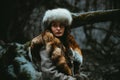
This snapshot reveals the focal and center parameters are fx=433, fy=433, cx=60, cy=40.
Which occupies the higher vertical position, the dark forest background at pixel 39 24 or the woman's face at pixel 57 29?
the woman's face at pixel 57 29

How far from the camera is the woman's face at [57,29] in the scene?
395 cm

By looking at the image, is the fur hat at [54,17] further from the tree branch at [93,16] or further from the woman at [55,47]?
the tree branch at [93,16]

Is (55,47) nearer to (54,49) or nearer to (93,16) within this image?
(54,49)

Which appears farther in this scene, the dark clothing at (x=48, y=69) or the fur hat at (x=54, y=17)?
the fur hat at (x=54, y=17)

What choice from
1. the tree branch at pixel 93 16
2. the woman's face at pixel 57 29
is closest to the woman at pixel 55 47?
the woman's face at pixel 57 29

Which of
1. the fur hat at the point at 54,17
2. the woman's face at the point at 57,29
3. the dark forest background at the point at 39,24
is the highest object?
the fur hat at the point at 54,17

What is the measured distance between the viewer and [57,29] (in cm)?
394

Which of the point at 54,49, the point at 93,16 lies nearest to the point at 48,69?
the point at 54,49

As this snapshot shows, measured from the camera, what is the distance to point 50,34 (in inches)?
153

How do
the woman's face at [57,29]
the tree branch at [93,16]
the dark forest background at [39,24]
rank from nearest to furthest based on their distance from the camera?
the woman's face at [57,29]
the tree branch at [93,16]
the dark forest background at [39,24]

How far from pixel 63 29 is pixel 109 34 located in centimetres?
447

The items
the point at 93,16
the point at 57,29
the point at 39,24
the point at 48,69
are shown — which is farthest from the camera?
the point at 39,24

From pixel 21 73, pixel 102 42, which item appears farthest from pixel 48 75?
pixel 102 42

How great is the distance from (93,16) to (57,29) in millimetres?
2627
